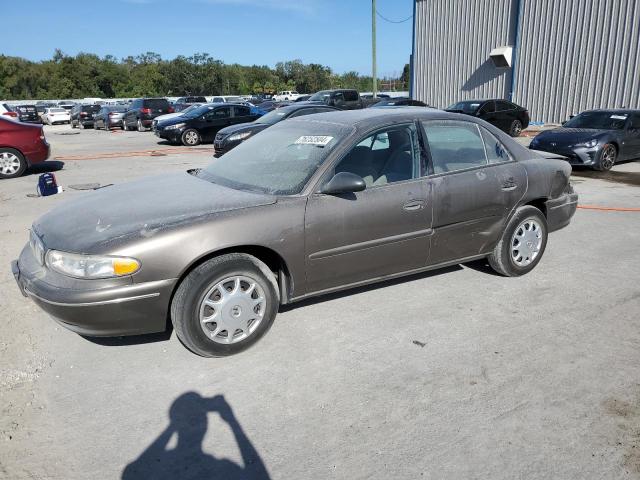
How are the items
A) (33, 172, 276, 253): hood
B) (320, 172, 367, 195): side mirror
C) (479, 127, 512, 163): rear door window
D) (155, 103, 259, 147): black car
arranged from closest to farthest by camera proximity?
1. (33, 172, 276, 253): hood
2. (320, 172, 367, 195): side mirror
3. (479, 127, 512, 163): rear door window
4. (155, 103, 259, 147): black car

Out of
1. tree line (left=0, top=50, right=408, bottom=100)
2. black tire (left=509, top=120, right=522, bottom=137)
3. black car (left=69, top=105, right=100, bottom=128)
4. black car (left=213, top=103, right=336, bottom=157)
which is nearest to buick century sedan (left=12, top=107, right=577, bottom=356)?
black car (left=213, top=103, right=336, bottom=157)

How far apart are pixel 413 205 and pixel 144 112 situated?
24.3 metres

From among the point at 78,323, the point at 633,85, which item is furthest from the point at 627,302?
the point at 633,85

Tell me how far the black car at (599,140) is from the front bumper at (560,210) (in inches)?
261

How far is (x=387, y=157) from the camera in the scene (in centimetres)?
411

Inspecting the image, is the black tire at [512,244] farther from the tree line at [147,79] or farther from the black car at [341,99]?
the tree line at [147,79]

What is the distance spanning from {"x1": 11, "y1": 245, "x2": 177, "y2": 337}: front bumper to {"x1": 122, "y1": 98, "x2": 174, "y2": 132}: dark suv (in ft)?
79.3

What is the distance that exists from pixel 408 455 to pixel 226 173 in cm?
270

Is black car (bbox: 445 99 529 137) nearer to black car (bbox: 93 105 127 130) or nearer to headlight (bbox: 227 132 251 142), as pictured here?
headlight (bbox: 227 132 251 142)

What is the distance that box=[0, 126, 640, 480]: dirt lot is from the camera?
2.47 m

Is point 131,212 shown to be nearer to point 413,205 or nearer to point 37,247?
point 37,247

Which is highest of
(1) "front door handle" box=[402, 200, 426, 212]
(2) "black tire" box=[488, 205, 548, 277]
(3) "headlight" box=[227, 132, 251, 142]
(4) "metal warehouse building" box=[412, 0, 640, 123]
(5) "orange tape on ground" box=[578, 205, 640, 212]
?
(4) "metal warehouse building" box=[412, 0, 640, 123]

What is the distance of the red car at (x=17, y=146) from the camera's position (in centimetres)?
1098

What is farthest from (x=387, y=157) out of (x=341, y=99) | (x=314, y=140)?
(x=341, y=99)
